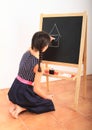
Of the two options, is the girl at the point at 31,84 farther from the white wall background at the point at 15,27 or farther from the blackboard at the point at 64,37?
the white wall background at the point at 15,27

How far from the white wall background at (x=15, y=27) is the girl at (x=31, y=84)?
0.64 metres

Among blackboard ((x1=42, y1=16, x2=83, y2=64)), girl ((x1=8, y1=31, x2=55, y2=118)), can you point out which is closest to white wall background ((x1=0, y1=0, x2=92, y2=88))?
blackboard ((x1=42, y1=16, x2=83, y2=64))

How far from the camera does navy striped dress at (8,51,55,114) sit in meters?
2.14

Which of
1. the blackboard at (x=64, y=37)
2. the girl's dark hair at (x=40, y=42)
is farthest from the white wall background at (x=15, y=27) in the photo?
the girl's dark hair at (x=40, y=42)

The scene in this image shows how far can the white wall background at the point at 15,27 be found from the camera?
8.78 ft

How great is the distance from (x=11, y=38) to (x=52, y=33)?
0.66 m

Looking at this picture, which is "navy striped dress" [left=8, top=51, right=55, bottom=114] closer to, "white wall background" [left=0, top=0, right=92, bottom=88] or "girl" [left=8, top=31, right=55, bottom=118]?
"girl" [left=8, top=31, right=55, bottom=118]

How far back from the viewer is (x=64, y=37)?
2314 millimetres

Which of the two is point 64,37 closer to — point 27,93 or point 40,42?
point 40,42

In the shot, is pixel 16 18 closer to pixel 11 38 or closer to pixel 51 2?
pixel 11 38

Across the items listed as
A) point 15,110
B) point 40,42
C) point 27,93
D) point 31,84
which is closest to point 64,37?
point 40,42

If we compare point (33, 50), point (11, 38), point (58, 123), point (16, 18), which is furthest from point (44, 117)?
point (16, 18)

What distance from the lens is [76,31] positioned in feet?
7.33

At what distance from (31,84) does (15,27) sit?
94cm
